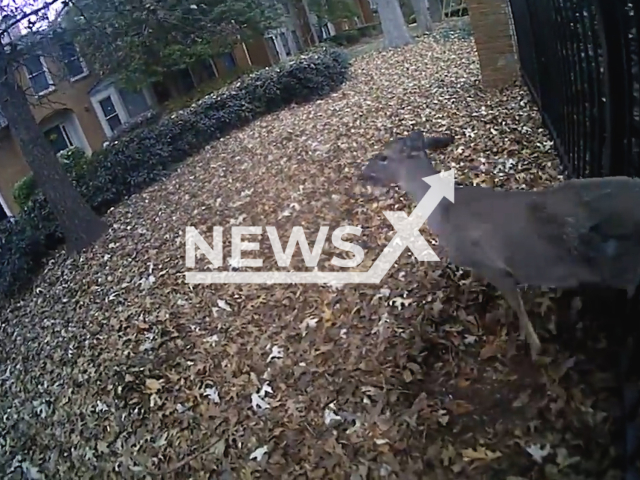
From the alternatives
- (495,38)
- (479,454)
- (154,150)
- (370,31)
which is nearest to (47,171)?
(154,150)

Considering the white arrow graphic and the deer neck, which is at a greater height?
the deer neck

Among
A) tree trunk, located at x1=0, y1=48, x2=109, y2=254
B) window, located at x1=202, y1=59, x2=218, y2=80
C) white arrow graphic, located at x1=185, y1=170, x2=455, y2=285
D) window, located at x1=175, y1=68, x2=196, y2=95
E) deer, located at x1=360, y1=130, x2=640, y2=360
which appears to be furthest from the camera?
window, located at x1=202, y1=59, x2=218, y2=80

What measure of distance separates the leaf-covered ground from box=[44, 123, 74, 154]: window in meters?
12.9

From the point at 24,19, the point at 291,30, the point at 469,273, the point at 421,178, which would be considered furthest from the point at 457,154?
the point at 291,30

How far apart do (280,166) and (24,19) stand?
3.93 m

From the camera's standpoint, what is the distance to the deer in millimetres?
2195

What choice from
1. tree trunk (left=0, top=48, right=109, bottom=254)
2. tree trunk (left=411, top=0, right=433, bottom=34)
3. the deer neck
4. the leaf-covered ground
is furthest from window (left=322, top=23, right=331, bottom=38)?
the deer neck

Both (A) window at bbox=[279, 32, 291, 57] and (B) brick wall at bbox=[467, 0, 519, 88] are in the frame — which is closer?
(B) brick wall at bbox=[467, 0, 519, 88]

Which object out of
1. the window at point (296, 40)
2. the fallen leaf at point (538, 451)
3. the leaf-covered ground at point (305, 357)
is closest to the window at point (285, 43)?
the window at point (296, 40)

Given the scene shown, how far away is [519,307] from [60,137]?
1988 cm

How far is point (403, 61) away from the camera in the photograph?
43.7 ft

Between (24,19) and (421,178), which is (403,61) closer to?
(24,19)

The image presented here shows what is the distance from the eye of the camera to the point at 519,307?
3.18 m

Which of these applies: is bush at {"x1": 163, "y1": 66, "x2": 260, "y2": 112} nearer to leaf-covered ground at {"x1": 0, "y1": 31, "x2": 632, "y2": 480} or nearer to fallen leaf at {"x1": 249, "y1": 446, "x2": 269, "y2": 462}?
leaf-covered ground at {"x1": 0, "y1": 31, "x2": 632, "y2": 480}
